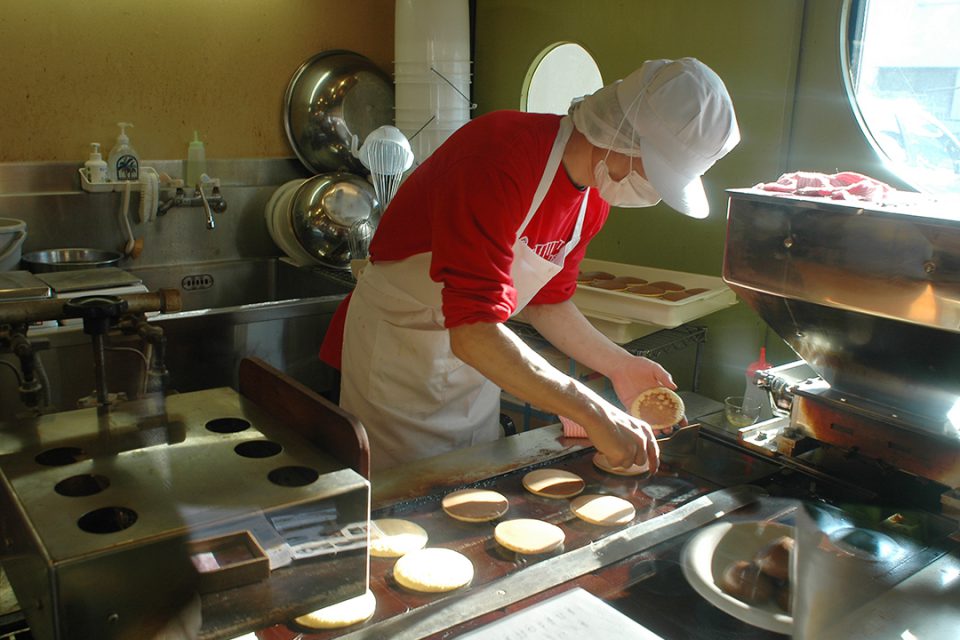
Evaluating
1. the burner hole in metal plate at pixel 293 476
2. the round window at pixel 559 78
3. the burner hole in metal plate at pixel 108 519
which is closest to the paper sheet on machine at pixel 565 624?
the burner hole in metal plate at pixel 293 476

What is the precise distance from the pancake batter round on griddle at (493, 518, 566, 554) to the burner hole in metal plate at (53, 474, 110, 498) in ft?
2.38

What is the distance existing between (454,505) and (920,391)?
3.07ft

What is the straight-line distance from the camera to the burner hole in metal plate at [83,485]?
0.97 meters

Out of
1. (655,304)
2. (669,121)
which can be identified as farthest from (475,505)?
(655,304)

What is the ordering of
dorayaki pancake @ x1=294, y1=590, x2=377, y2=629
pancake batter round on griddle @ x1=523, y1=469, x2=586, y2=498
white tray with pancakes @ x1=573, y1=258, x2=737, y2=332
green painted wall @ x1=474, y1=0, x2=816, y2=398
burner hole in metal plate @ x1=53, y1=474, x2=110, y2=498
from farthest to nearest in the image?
green painted wall @ x1=474, y1=0, x2=816, y2=398, white tray with pancakes @ x1=573, y1=258, x2=737, y2=332, pancake batter round on griddle @ x1=523, y1=469, x2=586, y2=498, dorayaki pancake @ x1=294, y1=590, x2=377, y2=629, burner hole in metal plate @ x1=53, y1=474, x2=110, y2=498

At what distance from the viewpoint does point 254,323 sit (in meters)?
3.09

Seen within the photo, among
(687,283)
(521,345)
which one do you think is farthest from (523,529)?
(687,283)

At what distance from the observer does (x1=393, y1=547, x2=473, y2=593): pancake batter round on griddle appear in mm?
1315

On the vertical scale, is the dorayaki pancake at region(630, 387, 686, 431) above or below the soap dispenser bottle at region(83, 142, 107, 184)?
below

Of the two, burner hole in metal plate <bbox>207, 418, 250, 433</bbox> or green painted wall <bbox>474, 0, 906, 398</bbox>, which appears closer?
burner hole in metal plate <bbox>207, 418, 250, 433</bbox>

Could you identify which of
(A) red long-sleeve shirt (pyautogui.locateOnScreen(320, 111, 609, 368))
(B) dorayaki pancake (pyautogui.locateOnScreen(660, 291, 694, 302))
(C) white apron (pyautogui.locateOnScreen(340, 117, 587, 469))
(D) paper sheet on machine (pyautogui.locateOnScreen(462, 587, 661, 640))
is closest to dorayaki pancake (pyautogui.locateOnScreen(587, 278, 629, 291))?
(B) dorayaki pancake (pyautogui.locateOnScreen(660, 291, 694, 302))

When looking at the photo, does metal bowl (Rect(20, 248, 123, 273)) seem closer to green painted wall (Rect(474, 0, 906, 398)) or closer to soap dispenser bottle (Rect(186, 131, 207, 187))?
soap dispenser bottle (Rect(186, 131, 207, 187))

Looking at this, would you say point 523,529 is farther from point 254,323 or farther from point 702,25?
point 702,25

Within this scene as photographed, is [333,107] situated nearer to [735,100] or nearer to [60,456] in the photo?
[735,100]
